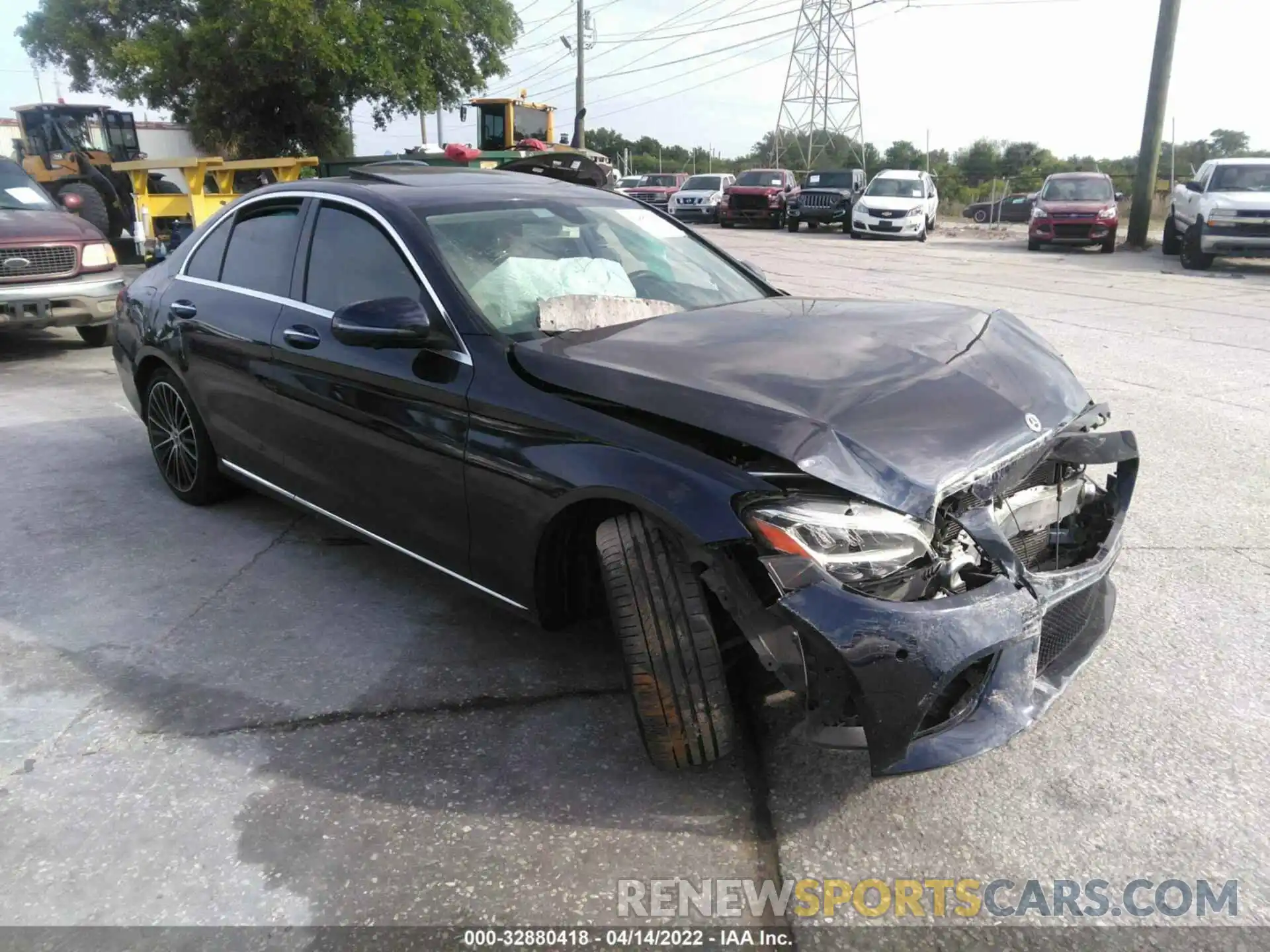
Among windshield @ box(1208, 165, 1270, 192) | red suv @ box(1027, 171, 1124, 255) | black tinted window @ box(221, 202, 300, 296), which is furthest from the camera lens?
red suv @ box(1027, 171, 1124, 255)

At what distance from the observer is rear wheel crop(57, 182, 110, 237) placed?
44.8 feet

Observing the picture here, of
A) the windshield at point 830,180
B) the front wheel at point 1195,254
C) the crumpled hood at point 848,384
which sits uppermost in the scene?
the windshield at point 830,180

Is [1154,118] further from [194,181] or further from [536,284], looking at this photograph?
[536,284]

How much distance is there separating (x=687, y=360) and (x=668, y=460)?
0.46 m

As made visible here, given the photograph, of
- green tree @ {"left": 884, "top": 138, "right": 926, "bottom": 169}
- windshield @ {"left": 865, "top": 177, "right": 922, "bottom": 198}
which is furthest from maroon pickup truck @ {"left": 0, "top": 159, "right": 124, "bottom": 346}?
green tree @ {"left": 884, "top": 138, "right": 926, "bottom": 169}

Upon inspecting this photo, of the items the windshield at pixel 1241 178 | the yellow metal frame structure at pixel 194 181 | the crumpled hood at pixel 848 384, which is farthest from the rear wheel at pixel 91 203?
the windshield at pixel 1241 178

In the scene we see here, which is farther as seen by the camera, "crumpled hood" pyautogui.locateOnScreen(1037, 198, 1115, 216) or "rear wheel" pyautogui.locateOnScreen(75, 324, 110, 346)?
"crumpled hood" pyautogui.locateOnScreen(1037, 198, 1115, 216)

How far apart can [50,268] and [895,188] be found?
2025 cm

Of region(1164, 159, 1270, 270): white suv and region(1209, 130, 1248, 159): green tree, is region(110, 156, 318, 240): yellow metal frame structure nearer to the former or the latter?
region(1164, 159, 1270, 270): white suv

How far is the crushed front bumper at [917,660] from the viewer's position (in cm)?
210

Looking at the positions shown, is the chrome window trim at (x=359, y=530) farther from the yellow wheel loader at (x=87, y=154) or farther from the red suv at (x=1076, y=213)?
the red suv at (x=1076, y=213)

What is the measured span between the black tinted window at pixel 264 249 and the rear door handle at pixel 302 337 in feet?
0.78

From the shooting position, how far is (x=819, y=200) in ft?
84.0

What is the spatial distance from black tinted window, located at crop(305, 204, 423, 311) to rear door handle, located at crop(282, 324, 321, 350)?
107 millimetres
